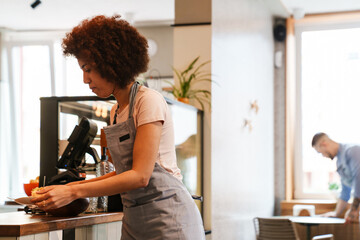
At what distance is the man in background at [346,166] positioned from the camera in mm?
6555

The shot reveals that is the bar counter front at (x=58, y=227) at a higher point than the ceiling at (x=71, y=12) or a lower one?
lower

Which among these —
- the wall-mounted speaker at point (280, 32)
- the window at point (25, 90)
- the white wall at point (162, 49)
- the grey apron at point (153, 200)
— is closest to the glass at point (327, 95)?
the wall-mounted speaker at point (280, 32)

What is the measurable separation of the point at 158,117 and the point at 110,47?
10.8 inches

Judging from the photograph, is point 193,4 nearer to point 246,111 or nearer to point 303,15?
point 246,111

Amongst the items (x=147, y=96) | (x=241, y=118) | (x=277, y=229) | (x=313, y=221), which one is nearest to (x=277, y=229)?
(x=277, y=229)

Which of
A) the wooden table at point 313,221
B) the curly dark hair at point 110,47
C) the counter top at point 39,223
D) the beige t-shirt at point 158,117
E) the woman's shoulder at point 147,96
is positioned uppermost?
the curly dark hair at point 110,47

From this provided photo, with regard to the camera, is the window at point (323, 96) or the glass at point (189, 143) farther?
the window at point (323, 96)

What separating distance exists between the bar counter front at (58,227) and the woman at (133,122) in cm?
8

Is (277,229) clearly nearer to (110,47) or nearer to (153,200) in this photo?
(153,200)

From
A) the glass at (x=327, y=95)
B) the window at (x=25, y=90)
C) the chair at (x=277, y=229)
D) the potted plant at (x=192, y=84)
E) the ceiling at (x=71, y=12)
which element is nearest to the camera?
the potted plant at (x=192, y=84)

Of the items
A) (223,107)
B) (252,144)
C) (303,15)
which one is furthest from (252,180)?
(303,15)

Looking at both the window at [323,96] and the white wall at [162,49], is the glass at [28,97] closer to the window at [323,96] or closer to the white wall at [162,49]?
the white wall at [162,49]

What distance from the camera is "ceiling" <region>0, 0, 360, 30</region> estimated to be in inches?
283

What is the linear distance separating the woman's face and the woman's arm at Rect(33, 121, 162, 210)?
23 centimetres
